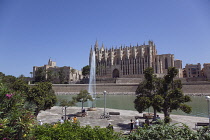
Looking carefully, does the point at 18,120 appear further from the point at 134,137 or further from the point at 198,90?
the point at 198,90

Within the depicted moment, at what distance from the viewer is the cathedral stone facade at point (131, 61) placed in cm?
6544

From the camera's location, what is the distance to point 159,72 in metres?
63.7

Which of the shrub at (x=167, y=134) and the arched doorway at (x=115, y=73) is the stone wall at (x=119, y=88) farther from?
the shrub at (x=167, y=134)

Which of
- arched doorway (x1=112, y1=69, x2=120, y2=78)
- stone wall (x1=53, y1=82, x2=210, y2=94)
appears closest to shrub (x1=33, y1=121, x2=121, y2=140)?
stone wall (x1=53, y1=82, x2=210, y2=94)

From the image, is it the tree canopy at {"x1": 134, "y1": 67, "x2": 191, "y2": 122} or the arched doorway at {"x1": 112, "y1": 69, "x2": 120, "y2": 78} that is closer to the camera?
the tree canopy at {"x1": 134, "y1": 67, "x2": 191, "y2": 122}

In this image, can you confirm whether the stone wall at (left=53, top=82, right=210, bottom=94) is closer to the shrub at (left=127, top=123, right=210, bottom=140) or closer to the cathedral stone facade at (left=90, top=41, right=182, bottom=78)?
the cathedral stone facade at (left=90, top=41, right=182, bottom=78)

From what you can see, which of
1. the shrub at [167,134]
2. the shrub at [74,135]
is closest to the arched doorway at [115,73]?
the shrub at [74,135]

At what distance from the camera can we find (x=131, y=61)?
7225 centimetres

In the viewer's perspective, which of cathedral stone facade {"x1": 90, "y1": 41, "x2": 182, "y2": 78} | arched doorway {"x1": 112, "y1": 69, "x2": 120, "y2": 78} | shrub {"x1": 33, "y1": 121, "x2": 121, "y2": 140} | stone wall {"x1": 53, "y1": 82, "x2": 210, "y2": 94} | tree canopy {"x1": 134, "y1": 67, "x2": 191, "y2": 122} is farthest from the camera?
arched doorway {"x1": 112, "y1": 69, "x2": 120, "y2": 78}

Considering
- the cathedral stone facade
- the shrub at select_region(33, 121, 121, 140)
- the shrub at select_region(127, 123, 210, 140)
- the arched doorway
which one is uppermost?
the cathedral stone facade

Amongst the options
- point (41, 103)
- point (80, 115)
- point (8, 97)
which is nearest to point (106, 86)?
point (80, 115)

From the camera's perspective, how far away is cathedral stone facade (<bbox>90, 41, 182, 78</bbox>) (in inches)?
2576

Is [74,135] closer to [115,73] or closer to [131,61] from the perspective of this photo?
[131,61]

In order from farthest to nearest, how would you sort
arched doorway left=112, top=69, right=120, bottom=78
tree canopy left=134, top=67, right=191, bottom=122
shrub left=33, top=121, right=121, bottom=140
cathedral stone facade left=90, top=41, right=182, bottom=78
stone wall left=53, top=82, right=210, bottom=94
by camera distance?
arched doorway left=112, top=69, right=120, bottom=78
cathedral stone facade left=90, top=41, right=182, bottom=78
stone wall left=53, top=82, right=210, bottom=94
tree canopy left=134, top=67, right=191, bottom=122
shrub left=33, top=121, right=121, bottom=140
